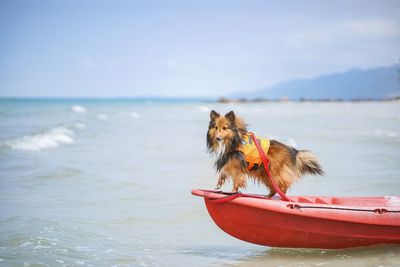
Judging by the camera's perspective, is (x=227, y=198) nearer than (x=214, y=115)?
Yes

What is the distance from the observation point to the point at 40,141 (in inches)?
651

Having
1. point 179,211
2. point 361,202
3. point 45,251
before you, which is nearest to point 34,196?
point 179,211

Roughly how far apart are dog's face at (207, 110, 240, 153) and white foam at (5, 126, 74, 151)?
1068 cm

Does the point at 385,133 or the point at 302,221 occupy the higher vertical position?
the point at 385,133

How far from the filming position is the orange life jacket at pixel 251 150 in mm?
5695

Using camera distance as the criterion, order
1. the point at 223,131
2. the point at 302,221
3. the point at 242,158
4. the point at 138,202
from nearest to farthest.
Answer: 1. the point at 302,221
2. the point at 223,131
3. the point at 242,158
4. the point at 138,202

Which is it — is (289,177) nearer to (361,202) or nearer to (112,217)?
(361,202)

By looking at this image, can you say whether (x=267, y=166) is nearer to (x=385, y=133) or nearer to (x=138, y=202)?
(x=138, y=202)

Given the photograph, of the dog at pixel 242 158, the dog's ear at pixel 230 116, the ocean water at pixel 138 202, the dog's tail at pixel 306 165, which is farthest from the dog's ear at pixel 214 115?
the ocean water at pixel 138 202

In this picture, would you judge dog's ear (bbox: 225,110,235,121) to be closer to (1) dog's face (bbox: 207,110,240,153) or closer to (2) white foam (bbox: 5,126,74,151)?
(1) dog's face (bbox: 207,110,240,153)

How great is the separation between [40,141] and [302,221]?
12.6 metres

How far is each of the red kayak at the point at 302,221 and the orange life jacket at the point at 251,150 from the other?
1.36ft

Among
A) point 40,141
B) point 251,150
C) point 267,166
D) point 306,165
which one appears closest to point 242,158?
point 251,150

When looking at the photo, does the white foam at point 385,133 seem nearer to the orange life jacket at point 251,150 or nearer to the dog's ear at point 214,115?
the orange life jacket at point 251,150
